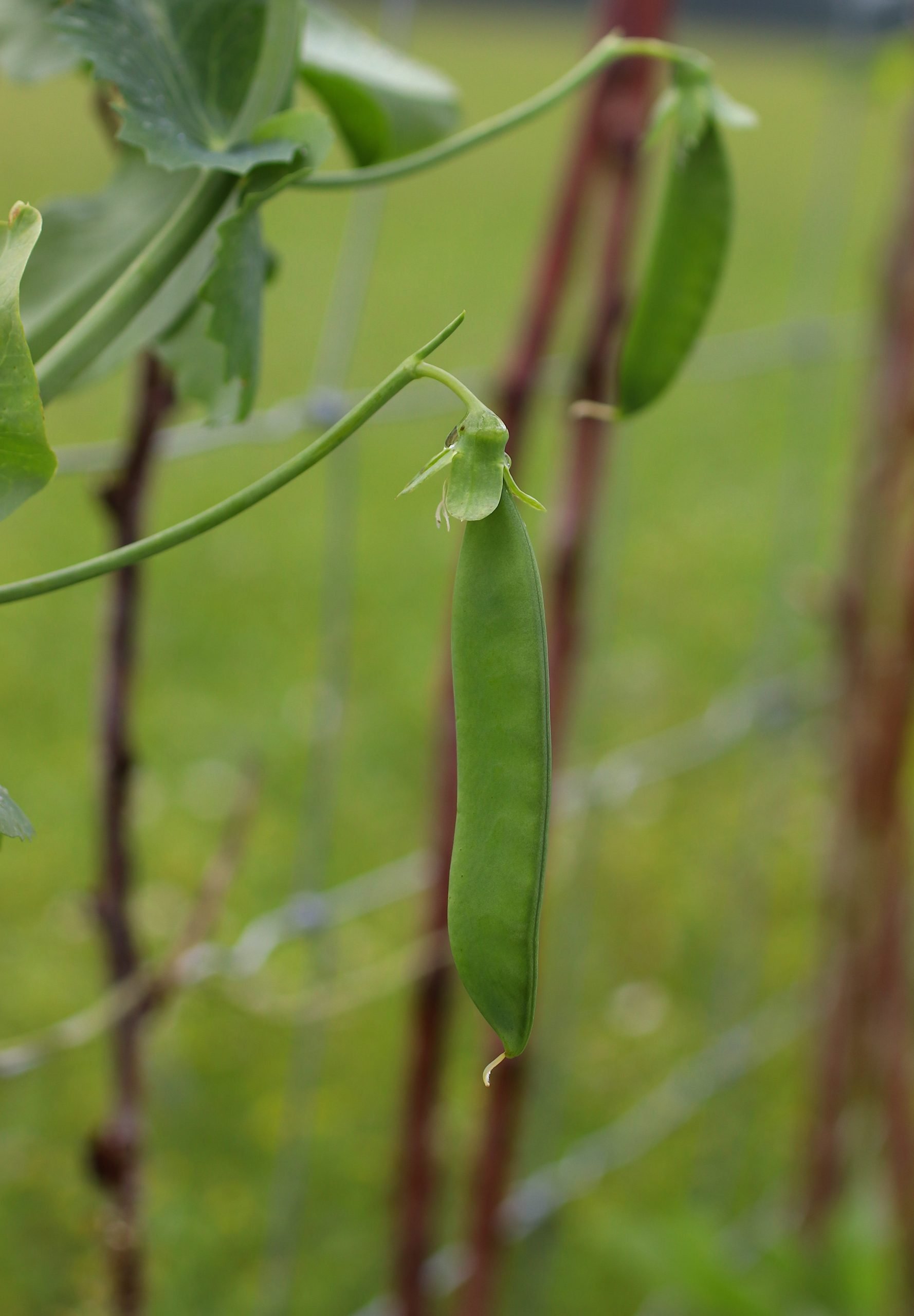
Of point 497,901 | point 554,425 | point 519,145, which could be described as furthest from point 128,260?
point 519,145

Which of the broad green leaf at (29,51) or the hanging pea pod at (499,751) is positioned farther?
the broad green leaf at (29,51)

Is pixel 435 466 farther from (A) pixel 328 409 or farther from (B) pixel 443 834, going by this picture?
(A) pixel 328 409

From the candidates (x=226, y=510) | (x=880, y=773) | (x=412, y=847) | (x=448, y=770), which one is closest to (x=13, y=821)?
(x=226, y=510)

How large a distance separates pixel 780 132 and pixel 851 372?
736cm

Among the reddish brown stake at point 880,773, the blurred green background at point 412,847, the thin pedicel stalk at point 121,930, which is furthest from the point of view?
the blurred green background at point 412,847

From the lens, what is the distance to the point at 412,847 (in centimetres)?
189

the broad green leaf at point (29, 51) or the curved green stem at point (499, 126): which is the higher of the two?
the broad green leaf at point (29, 51)

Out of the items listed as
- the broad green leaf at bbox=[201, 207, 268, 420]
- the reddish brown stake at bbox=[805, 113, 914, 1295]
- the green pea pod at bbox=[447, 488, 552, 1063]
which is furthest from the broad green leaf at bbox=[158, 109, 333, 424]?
→ the reddish brown stake at bbox=[805, 113, 914, 1295]

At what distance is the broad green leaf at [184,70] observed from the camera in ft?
1.05

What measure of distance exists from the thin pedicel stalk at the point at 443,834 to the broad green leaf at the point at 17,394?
14.0 inches

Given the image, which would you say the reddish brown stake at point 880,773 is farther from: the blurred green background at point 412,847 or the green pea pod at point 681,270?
the green pea pod at point 681,270

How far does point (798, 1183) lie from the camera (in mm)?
1271

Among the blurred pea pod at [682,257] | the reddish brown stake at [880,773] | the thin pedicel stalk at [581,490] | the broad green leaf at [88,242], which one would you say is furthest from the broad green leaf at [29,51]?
the reddish brown stake at [880,773]

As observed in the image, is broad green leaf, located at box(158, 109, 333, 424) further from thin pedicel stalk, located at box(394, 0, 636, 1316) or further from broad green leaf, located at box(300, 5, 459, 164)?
thin pedicel stalk, located at box(394, 0, 636, 1316)
